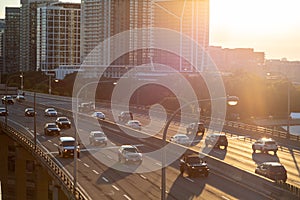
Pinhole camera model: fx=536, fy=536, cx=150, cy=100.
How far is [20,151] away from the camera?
5088cm

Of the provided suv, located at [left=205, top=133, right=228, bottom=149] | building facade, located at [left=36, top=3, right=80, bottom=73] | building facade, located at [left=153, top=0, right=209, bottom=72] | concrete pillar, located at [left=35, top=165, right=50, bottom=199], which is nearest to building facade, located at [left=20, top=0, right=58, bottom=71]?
building facade, located at [left=36, top=3, right=80, bottom=73]

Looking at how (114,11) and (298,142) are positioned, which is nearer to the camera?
(298,142)

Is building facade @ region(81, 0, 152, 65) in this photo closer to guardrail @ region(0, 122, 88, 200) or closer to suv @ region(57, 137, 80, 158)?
guardrail @ region(0, 122, 88, 200)

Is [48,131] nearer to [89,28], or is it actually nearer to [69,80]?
[69,80]

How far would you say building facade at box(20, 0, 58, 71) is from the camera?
7421 inches

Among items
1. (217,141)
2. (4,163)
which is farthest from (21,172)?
(217,141)

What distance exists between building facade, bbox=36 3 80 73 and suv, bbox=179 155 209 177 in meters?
143

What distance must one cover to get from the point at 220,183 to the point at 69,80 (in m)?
108

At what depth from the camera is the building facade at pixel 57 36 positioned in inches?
6663

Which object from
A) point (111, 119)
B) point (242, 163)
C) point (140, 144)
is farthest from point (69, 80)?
point (242, 163)

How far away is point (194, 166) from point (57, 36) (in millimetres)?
146961

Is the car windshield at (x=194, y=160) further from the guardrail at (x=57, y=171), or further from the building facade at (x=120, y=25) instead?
the building facade at (x=120, y=25)

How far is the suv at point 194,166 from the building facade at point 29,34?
16390cm

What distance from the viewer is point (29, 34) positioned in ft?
626
